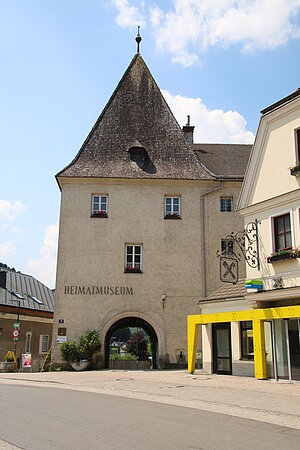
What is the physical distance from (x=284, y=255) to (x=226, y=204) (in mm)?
12233

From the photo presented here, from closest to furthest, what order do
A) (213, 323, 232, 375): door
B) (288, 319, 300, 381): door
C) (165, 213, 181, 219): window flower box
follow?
(288, 319, 300, 381): door → (213, 323, 232, 375): door → (165, 213, 181, 219): window flower box

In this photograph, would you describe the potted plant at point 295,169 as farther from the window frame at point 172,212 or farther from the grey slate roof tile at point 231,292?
the window frame at point 172,212

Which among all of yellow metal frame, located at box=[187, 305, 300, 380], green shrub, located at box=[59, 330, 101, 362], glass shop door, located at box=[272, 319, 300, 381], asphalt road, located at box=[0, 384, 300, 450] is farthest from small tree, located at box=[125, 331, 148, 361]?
asphalt road, located at box=[0, 384, 300, 450]

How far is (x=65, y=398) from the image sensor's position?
12523 millimetres

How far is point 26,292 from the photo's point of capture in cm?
4356

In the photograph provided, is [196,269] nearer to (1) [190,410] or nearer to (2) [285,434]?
(1) [190,410]

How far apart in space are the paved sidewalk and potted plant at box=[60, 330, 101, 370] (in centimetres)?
535

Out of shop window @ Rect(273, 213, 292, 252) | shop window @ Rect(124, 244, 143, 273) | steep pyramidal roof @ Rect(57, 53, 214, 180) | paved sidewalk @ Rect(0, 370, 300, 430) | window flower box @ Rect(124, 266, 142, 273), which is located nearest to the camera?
paved sidewalk @ Rect(0, 370, 300, 430)

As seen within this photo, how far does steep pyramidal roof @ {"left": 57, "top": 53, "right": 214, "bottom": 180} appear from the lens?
2820cm

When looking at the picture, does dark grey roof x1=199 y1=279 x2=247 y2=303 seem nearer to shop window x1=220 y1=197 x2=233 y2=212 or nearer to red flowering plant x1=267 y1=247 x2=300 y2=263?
red flowering plant x1=267 y1=247 x2=300 y2=263

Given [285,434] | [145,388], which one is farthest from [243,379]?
[285,434]

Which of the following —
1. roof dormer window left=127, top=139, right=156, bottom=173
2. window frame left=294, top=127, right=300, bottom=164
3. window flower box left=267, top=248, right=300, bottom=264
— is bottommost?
window flower box left=267, top=248, right=300, bottom=264

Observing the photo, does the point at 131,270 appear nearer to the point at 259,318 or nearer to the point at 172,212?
the point at 172,212

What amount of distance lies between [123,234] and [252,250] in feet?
33.9
